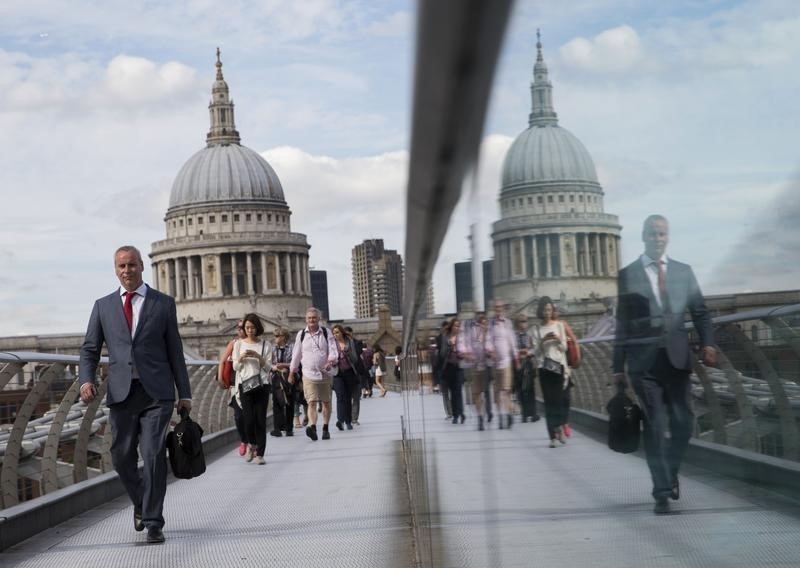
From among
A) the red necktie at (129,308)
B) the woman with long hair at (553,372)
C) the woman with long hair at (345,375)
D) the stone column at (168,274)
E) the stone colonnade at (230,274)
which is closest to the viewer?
the woman with long hair at (553,372)

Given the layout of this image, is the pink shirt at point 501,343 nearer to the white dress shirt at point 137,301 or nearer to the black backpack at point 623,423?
the black backpack at point 623,423

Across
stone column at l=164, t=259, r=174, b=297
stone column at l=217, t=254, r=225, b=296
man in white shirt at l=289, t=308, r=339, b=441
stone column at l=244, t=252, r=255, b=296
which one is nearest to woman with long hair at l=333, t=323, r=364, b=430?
man in white shirt at l=289, t=308, r=339, b=441

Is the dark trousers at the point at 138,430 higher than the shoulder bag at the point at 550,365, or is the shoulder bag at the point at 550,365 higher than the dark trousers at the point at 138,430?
the shoulder bag at the point at 550,365

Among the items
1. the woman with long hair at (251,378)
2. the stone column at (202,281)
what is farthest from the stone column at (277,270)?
the woman with long hair at (251,378)

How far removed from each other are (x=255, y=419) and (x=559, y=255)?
34.6 ft

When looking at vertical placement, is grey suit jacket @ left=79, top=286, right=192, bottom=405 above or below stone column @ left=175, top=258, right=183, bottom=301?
below

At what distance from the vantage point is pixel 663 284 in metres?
1.33

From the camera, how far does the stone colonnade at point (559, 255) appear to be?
1.32 m

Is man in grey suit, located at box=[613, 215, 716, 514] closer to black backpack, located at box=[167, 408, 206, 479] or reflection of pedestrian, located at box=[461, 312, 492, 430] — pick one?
reflection of pedestrian, located at box=[461, 312, 492, 430]

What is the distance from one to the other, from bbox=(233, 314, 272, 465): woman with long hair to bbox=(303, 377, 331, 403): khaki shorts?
7.97ft

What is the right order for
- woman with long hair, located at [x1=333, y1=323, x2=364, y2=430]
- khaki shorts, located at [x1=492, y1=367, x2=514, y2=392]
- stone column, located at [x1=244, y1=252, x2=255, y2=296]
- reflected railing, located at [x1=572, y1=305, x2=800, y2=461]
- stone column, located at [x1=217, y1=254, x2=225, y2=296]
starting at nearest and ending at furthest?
reflected railing, located at [x1=572, y1=305, x2=800, y2=461]
khaki shorts, located at [x1=492, y1=367, x2=514, y2=392]
woman with long hair, located at [x1=333, y1=323, x2=364, y2=430]
stone column, located at [x1=217, y1=254, x2=225, y2=296]
stone column, located at [x1=244, y1=252, x2=255, y2=296]

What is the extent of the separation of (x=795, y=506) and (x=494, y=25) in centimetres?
54

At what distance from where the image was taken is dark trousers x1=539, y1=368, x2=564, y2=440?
1834mm

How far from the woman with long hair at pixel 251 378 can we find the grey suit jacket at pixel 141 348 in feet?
14.9
